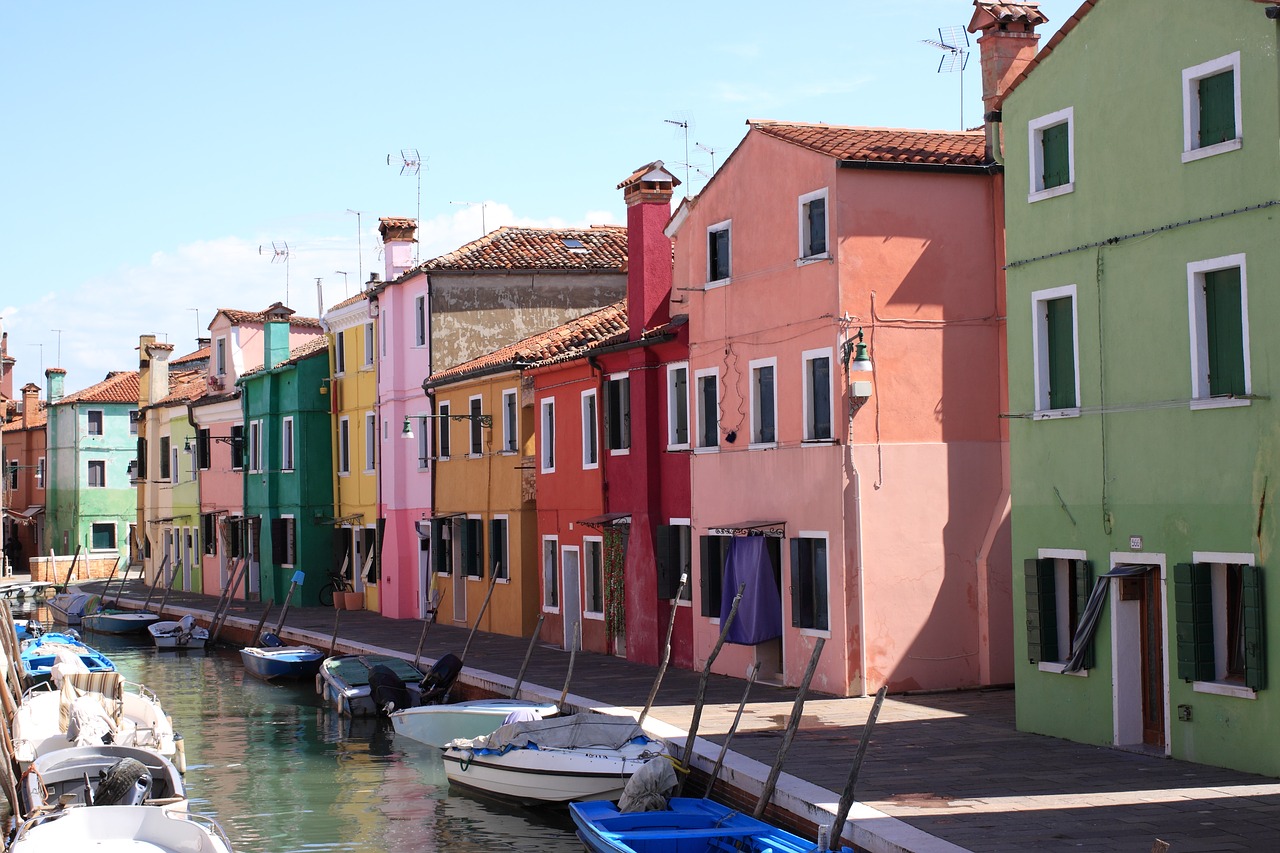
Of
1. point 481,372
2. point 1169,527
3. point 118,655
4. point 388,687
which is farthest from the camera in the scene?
point 118,655

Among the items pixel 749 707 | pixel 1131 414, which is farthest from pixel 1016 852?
pixel 749 707

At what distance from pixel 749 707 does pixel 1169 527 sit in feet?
23.5

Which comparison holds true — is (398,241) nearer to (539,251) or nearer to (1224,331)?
(539,251)

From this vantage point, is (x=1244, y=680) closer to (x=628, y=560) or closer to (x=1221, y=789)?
(x=1221, y=789)

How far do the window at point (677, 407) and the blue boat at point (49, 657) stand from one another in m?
12.4

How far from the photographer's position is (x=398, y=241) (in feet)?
137

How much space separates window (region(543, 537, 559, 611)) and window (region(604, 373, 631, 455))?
3.86m

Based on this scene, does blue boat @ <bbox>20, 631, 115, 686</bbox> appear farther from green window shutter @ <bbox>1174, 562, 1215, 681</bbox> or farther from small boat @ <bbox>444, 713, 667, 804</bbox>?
green window shutter @ <bbox>1174, 562, 1215, 681</bbox>

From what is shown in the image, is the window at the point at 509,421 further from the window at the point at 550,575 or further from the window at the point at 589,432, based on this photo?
the window at the point at 589,432

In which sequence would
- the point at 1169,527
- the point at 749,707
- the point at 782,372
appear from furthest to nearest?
the point at 782,372, the point at 749,707, the point at 1169,527

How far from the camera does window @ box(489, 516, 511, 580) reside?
3444cm

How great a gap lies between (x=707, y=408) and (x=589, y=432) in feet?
15.6

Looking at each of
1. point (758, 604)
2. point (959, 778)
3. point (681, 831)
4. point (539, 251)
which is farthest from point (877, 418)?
point (539, 251)

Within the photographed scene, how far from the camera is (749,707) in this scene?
70.7ft
